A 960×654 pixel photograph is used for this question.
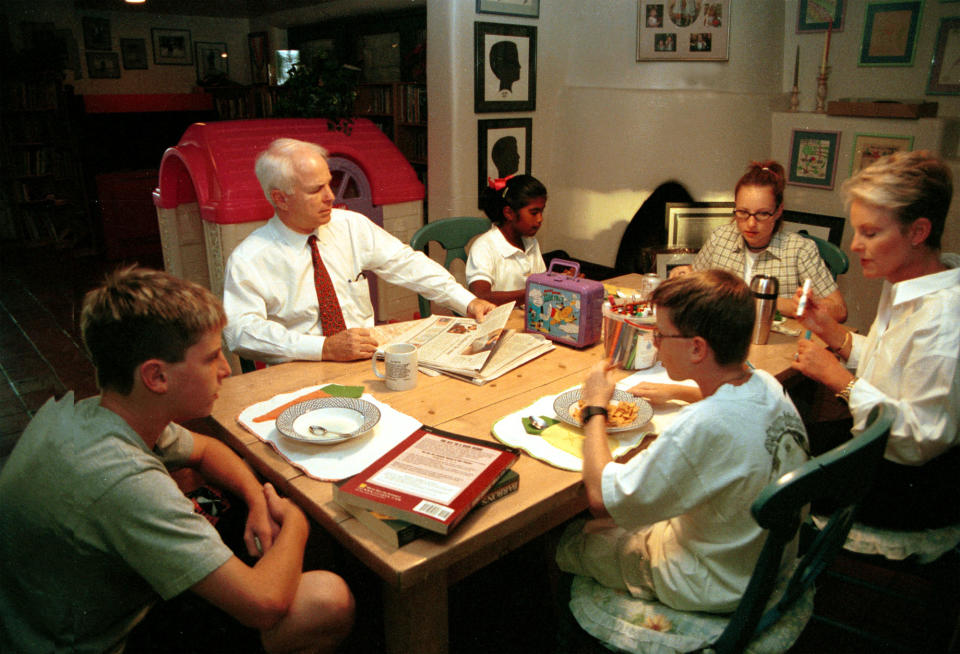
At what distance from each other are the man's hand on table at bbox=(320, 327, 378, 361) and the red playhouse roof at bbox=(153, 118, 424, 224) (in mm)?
1651

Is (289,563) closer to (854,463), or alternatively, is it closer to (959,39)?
(854,463)

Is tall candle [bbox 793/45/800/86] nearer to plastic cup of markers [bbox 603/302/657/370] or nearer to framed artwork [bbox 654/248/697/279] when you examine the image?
framed artwork [bbox 654/248/697/279]

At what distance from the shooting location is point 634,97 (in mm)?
3891

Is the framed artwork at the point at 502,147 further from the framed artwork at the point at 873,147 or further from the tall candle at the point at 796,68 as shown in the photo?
the framed artwork at the point at 873,147

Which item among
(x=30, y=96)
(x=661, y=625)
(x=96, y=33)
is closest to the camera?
(x=661, y=625)

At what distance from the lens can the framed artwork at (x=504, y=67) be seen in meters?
3.75

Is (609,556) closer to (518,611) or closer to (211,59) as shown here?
(518,611)

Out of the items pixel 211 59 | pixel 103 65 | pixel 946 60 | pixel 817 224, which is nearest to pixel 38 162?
pixel 103 65

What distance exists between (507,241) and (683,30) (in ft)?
6.20

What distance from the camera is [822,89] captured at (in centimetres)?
356

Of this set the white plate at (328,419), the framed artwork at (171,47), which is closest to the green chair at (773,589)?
the white plate at (328,419)

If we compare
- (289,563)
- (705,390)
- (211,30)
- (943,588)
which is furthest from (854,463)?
(211,30)

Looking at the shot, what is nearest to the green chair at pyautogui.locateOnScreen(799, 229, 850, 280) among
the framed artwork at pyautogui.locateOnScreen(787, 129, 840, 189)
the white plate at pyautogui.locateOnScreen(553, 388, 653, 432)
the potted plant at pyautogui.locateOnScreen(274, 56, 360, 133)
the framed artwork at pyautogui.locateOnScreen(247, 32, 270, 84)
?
the framed artwork at pyautogui.locateOnScreen(787, 129, 840, 189)

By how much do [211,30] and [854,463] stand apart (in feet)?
28.1
